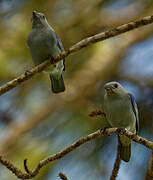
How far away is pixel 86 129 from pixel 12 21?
5.33ft

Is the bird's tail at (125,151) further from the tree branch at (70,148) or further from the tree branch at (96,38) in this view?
the tree branch at (96,38)

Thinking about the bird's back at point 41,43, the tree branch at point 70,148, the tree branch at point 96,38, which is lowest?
the tree branch at point 70,148

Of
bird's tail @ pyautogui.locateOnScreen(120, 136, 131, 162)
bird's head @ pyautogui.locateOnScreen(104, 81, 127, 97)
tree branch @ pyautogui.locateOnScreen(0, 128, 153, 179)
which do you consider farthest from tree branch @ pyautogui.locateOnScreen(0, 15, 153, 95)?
bird's tail @ pyautogui.locateOnScreen(120, 136, 131, 162)

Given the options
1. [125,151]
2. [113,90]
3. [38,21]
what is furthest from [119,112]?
[38,21]

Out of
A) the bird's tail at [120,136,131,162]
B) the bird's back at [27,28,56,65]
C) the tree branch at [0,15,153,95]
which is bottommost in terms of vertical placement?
the bird's tail at [120,136,131,162]

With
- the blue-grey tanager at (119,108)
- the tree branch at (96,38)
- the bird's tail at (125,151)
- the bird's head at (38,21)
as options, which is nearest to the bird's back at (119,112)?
the blue-grey tanager at (119,108)

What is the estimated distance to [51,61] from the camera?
325 cm

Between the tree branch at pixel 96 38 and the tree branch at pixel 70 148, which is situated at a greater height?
the tree branch at pixel 96 38

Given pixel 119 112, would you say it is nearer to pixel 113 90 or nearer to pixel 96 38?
pixel 113 90

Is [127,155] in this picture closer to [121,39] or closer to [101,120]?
[101,120]

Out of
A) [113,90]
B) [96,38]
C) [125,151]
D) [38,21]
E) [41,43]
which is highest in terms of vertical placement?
[96,38]

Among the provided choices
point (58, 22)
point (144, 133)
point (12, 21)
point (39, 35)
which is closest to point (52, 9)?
point (58, 22)

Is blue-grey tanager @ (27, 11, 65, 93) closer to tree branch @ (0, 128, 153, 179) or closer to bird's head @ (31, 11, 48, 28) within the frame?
bird's head @ (31, 11, 48, 28)

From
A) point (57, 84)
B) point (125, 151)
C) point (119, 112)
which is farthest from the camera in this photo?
point (57, 84)
